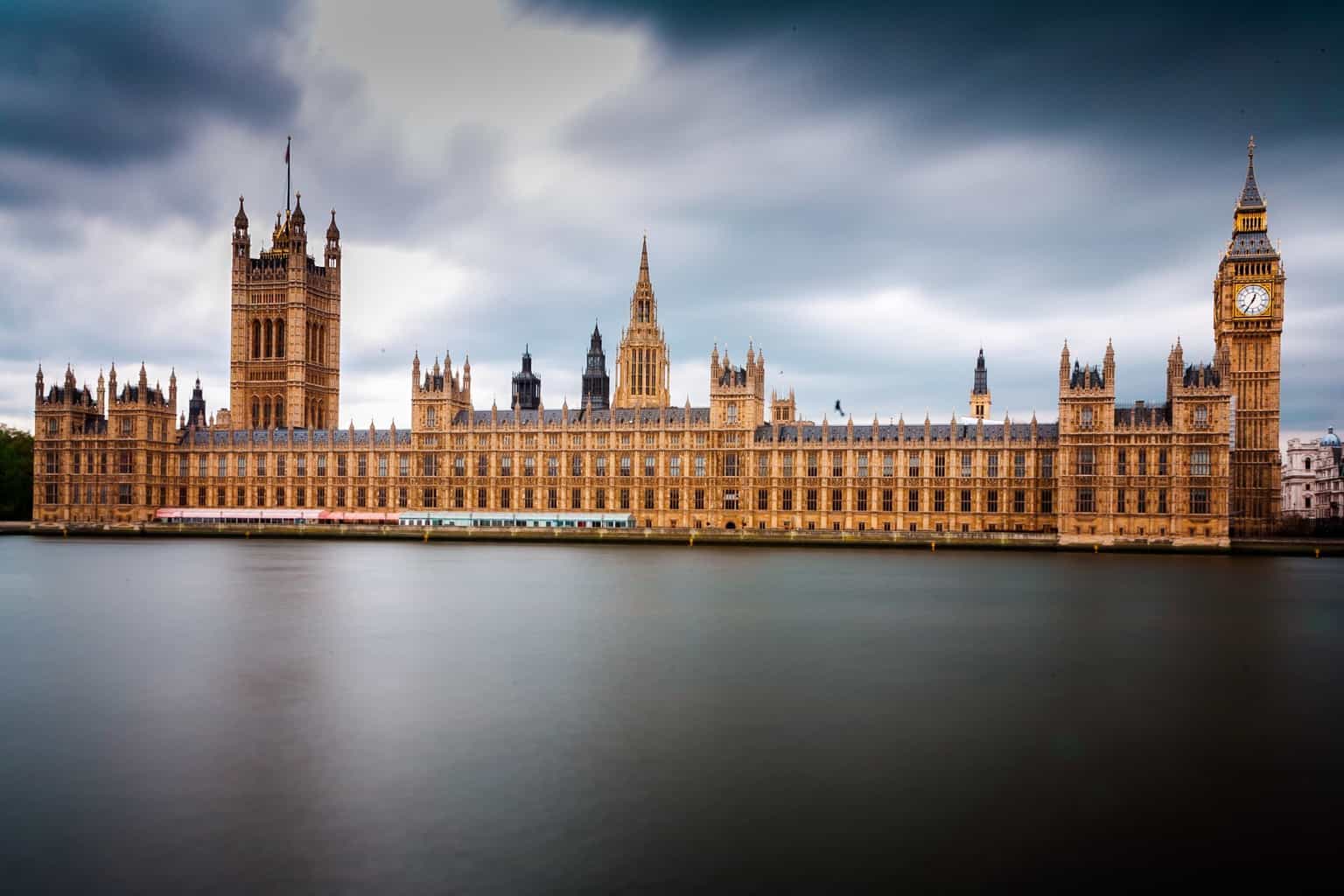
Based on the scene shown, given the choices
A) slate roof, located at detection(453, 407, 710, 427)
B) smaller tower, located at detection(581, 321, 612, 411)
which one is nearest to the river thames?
slate roof, located at detection(453, 407, 710, 427)

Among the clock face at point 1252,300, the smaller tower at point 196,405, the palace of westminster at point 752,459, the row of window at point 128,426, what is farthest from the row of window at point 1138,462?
the smaller tower at point 196,405

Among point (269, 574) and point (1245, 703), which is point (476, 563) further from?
point (1245, 703)

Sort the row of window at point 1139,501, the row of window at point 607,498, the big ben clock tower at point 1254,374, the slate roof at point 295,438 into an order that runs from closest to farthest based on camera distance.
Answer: the row of window at point 1139,501
the row of window at point 607,498
the big ben clock tower at point 1254,374
the slate roof at point 295,438

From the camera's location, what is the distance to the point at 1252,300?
8075cm

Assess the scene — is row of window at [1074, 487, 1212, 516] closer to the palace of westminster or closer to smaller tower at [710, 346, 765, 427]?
the palace of westminster

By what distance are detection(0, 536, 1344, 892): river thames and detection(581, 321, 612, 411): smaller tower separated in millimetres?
98113

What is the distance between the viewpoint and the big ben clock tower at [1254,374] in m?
80.3

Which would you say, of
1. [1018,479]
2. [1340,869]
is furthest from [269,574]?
[1018,479]

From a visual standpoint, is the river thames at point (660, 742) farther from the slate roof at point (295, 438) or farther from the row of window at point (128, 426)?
the row of window at point (128, 426)

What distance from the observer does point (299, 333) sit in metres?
106

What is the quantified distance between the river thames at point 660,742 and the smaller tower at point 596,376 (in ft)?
322

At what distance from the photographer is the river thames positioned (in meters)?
13.6

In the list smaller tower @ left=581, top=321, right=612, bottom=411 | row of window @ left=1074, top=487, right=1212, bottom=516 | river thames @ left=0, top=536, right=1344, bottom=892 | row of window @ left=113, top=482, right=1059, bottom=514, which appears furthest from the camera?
smaller tower @ left=581, top=321, right=612, bottom=411

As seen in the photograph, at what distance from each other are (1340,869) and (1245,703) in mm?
→ 9845
